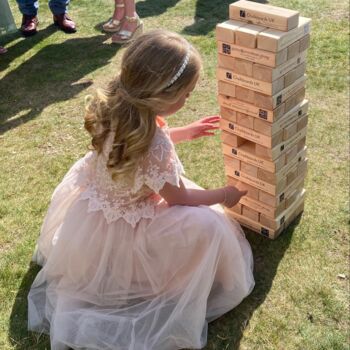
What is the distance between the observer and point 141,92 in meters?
1.97

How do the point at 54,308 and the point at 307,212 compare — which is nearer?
the point at 54,308

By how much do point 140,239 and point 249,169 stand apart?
0.69 metres

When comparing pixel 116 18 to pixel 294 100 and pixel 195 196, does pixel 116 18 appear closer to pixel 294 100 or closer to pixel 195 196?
pixel 294 100

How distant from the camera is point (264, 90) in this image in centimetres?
215

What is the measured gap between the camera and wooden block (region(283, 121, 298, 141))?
2363 millimetres

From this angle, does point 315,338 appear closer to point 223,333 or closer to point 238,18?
point 223,333

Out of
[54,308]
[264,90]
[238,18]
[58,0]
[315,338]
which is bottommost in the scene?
[315,338]

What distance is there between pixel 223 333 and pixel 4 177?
1.91 metres

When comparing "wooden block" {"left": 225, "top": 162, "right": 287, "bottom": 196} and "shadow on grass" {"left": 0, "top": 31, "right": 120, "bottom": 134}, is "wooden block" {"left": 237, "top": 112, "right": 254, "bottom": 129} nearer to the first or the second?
"wooden block" {"left": 225, "top": 162, "right": 287, "bottom": 196}

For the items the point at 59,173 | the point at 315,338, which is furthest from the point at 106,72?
the point at 315,338

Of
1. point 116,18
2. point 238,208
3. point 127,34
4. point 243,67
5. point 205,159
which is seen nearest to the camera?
point 243,67

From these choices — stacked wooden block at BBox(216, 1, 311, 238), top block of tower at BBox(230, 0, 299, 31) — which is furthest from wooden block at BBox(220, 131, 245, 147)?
top block of tower at BBox(230, 0, 299, 31)

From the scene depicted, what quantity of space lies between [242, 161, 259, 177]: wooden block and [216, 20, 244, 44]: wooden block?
646mm

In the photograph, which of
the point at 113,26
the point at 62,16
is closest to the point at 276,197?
the point at 113,26
